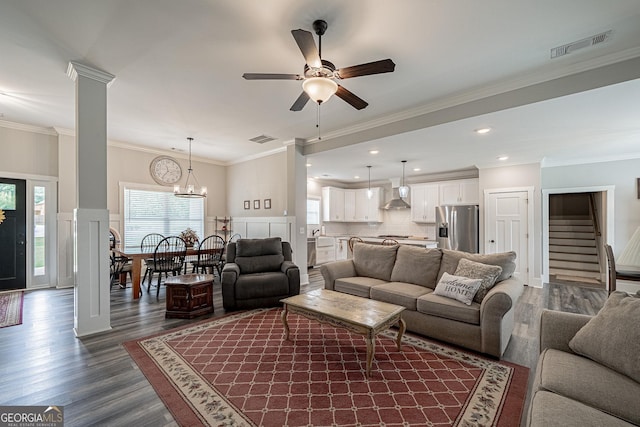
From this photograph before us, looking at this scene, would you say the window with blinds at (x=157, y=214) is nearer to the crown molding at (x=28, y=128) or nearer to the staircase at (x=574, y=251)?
the crown molding at (x=28, y=128)

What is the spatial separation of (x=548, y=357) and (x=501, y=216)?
515cm

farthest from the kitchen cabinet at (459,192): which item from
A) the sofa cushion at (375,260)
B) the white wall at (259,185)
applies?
the white wall at (259,185)

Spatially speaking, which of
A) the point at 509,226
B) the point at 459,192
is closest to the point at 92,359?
the point at 509,226

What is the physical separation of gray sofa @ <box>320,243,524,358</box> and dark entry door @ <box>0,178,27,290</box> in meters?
5.29

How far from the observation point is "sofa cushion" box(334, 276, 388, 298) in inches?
145

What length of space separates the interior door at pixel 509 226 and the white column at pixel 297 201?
4142 millimetres

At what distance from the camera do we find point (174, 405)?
76.8 inches

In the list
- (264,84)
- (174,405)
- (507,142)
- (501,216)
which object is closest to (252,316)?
(174,405)

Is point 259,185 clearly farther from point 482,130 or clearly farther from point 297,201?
point 482,130

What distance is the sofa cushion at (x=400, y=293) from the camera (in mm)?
3205

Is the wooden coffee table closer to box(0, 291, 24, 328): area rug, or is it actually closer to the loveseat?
the loveseat

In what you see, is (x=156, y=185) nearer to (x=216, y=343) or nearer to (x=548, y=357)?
(x=216, y=343)

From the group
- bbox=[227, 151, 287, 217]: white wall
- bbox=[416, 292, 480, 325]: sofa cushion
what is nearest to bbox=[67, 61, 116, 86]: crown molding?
bbox=[227, 151, 287, 217]: white wall

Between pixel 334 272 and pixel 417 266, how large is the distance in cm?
114
